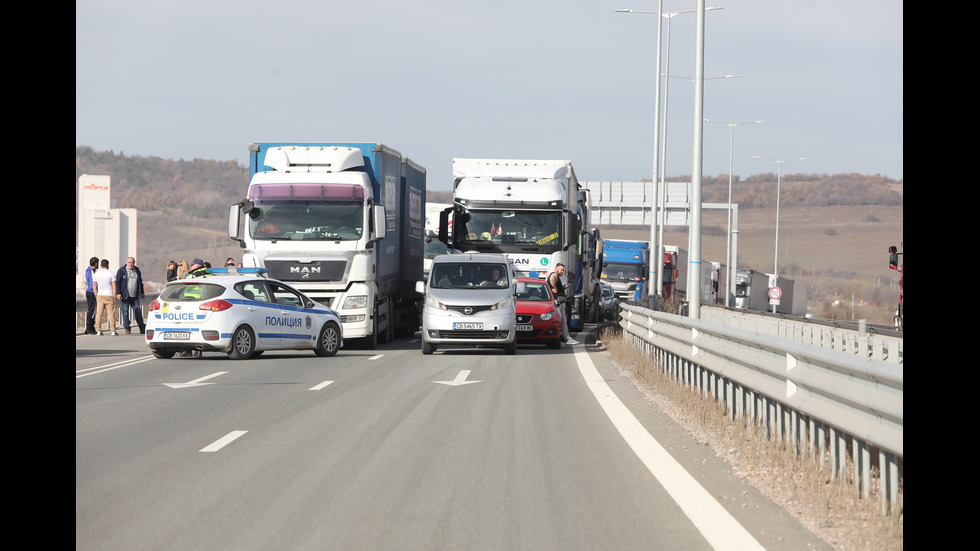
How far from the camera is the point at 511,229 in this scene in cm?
2814

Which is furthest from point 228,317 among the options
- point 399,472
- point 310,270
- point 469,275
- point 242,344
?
point 399,472

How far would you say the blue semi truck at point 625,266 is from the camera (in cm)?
5169

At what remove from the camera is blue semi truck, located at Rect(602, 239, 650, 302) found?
170 feet

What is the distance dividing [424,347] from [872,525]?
16907 millimetres

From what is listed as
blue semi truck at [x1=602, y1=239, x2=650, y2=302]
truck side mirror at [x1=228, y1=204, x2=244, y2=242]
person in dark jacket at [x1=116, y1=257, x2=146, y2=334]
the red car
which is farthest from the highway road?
blue semi truck at [x1=602, y1=239, x2=650, y2=302]

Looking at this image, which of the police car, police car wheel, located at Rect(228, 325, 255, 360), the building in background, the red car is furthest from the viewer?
the building in background

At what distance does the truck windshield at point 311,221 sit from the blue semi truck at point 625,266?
28170 millimetres

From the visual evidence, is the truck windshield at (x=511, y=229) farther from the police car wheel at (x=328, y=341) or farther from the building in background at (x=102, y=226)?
the building in background at (x=102, y=226)

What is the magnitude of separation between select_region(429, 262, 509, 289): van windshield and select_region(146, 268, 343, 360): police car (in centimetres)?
352

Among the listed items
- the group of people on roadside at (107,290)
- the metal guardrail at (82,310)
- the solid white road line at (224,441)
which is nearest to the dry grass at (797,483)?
the solid white road line at (224,441)

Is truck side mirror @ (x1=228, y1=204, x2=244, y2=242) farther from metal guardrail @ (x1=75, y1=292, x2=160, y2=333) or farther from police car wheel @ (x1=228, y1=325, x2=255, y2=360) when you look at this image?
metal guardrail @ (x1=75, y1=292, x2=160, y2=333)

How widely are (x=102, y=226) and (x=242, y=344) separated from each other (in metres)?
70.2

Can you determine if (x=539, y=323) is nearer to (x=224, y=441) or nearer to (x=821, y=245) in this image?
(x=224, y=441)

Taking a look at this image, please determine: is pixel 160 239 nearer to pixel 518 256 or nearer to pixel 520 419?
pixel 518 256
